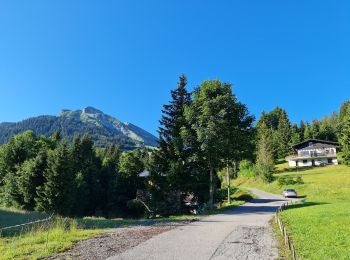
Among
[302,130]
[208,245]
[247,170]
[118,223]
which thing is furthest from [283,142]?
[208,245]

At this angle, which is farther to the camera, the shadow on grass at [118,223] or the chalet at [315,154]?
the chalet at [315,154]

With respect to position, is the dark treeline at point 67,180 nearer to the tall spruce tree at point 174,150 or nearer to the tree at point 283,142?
the tall spruce tree at point 174,150

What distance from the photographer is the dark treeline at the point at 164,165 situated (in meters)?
35.4

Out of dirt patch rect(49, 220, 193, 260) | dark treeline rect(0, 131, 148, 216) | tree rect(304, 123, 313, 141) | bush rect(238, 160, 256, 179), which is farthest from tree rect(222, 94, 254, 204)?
tree rect(304, 123, 313, 141)

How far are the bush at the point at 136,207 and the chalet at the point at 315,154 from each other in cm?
6700

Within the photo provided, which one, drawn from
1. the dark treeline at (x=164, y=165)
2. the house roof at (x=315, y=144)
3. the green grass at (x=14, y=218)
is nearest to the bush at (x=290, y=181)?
the dark treeline at (x=164, y=165)

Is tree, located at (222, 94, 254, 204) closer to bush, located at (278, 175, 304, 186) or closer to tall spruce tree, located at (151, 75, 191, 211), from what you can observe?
tall spruce tree, located at (151, 75, 191, 211)

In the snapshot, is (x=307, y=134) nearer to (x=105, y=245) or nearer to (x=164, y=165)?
(x=164, y=165)

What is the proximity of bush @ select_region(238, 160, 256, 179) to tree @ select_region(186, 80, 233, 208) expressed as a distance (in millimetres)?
61386

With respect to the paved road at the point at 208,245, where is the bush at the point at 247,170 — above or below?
above

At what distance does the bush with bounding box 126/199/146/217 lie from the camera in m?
50.8

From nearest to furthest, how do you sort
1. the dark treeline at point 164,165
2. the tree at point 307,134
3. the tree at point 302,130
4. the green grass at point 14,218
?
1. the green grass at point 14,218
2. the dark treeline at point 164,165
3. the tree at point 307,134
4. the tree at point 302,130

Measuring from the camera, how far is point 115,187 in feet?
189

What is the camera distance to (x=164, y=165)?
37156mm
